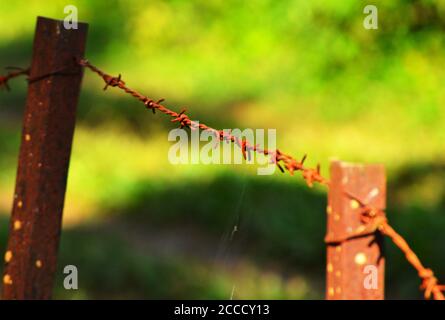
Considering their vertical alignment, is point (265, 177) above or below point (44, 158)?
above

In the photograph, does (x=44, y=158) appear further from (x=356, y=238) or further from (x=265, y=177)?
(x=265, y=177)

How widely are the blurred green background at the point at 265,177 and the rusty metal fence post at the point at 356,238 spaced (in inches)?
111

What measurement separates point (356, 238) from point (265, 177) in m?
4.63

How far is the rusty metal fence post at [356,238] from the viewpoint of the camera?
2.63 m

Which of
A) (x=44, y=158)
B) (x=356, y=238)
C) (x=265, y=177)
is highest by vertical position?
(x=265, y=177)

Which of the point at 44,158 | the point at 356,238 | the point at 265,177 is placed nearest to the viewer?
the point at 356,238

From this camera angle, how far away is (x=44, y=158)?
10.2 ft

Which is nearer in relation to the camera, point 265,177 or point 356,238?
point 356,238

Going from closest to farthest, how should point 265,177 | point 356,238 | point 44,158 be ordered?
point 356,238 < point 44,158 < point 265,177

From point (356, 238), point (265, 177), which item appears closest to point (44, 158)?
point (356, 238)

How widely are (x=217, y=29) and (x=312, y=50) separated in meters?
4.63

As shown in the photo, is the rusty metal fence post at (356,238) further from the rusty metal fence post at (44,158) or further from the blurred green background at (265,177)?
the blurred green background at (265,177)

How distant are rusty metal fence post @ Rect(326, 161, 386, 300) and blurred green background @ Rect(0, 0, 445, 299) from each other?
281 cm

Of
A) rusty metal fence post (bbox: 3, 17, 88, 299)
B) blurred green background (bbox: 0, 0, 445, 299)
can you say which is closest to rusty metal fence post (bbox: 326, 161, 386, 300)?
rusty metal fence post (bbox: 3, 17, 88, 299)
